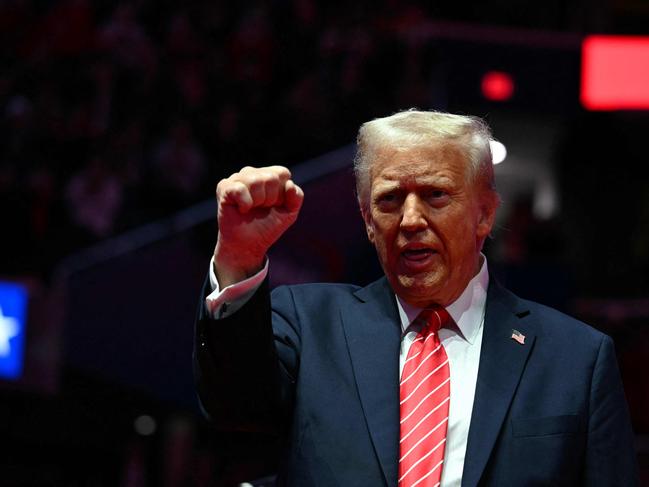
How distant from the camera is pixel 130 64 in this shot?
6117 millimetres

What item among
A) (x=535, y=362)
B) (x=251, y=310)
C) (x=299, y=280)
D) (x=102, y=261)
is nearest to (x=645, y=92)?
(x=299, y=280)

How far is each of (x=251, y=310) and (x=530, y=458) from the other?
572mm

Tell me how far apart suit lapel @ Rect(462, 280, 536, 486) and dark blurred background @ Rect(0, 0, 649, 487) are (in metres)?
1.66

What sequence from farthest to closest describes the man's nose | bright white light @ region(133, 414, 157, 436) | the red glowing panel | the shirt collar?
the red glowing panel → bright white light @ region(133, 414, 157, 436) → the shirt collar → the man's nose

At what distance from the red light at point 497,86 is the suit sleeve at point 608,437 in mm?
2999

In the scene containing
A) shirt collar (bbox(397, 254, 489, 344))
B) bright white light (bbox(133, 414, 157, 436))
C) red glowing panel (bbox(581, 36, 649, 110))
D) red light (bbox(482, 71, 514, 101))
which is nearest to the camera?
shirt collar (bbox(397, 254, 489, 344))

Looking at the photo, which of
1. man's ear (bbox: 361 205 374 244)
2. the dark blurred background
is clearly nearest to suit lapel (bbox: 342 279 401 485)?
man's ear (bbox: 361 205 374 244)

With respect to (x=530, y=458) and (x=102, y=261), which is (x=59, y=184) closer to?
(x=102, y=261)

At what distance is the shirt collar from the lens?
1978mm

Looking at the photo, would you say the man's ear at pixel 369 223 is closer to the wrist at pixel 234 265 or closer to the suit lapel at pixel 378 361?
the suit lapel at pixel 378 361

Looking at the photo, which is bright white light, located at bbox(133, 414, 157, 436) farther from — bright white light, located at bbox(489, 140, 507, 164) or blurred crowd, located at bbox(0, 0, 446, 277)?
bright white light, located at bbox(489, 140, 507, 164)

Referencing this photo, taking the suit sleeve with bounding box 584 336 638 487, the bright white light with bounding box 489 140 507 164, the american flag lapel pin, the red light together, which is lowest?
the suit sleeve with bounding box 584 336 638 487

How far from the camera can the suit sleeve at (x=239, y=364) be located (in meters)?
1.75

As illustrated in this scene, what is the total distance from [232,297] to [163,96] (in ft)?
14.9
